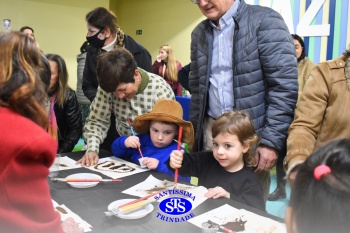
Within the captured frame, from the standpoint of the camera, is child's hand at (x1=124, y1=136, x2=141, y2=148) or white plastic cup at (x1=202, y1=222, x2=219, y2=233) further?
child's hand at (x1=124, y1=136, x2=141, y2=148)

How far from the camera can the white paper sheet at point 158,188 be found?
1261mm

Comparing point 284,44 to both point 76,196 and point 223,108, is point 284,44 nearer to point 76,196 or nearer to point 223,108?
point 223,108

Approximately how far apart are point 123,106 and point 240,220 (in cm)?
107

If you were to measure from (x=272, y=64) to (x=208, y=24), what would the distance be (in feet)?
1.51

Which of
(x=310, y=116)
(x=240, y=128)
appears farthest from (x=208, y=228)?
(x=310, y=116)

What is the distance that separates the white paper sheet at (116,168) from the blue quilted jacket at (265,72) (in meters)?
0.61

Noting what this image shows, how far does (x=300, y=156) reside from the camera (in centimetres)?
133

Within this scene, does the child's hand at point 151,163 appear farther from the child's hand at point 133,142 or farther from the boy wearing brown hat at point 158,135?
the child's hand at point 133,142

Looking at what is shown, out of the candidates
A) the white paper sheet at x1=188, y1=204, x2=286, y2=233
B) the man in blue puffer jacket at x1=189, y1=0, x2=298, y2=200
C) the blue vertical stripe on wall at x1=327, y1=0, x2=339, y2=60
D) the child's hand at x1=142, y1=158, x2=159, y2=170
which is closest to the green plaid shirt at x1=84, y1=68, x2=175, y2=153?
the man in blue puffer jacket at x1=189, y1=0, x2=298, y2=200

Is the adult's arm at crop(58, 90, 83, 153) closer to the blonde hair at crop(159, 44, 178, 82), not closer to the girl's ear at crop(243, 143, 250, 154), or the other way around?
the girl's ear at crop(243, 143, 250, 154)

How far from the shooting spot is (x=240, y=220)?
107cm

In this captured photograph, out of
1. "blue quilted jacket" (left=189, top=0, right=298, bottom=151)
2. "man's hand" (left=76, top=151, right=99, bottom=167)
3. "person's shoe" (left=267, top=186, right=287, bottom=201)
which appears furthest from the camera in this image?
"person's shoe" (left=267, top=186, right=287, bottom=201)

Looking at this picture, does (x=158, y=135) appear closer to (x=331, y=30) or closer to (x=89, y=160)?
(x=89, y=160)

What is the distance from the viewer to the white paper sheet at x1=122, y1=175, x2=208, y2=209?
49.6 inches
